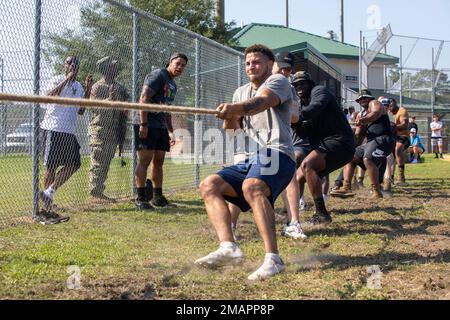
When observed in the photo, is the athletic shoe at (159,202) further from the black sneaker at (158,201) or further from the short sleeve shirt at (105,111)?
the short sleeve shirt at (105,111)

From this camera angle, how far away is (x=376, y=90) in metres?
29.0

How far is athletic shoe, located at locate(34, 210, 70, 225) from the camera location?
582cm

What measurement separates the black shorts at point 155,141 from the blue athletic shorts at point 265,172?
2.83 m

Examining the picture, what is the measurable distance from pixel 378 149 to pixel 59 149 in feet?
15.5

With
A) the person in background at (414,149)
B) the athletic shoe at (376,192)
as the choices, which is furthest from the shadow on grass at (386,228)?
the person in background at (414,149)

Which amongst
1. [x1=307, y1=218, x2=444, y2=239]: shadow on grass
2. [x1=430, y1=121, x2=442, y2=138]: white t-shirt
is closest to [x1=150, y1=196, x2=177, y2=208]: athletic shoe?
[x1=307, y1=218, x2=444, y2=239]: shadow on grass

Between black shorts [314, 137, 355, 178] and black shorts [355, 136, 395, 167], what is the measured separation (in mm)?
2206

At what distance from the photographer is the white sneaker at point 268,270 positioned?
3793 millimetres

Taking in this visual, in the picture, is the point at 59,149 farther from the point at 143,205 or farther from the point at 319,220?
the point at 319,220

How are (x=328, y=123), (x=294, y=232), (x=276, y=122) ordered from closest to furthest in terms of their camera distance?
1. (x=276, y=122)
2. (x=294, y=232)
3. (x=328, y=123)

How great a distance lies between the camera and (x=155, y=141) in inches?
279

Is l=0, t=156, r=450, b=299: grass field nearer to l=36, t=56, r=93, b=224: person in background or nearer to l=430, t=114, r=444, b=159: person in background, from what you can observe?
l=36, t=56, r=93, b=224: person in background

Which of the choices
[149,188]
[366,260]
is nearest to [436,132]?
[149,188]
